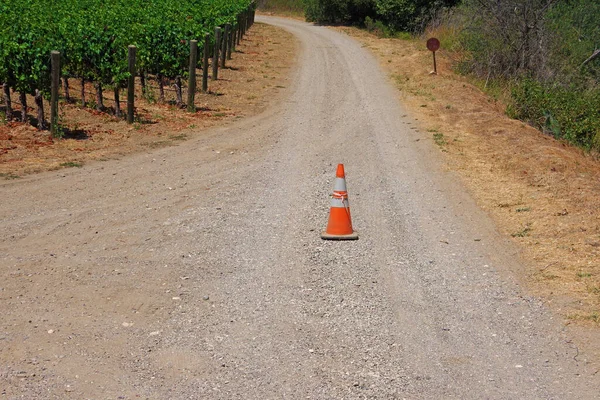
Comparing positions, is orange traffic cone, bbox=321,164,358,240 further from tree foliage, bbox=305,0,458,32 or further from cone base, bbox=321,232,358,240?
tree foliage, bbox=305,0,458,32

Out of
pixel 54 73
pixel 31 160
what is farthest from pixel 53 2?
pixel 31 160

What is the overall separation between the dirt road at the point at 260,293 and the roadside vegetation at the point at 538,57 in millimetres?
7459

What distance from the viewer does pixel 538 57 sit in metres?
27.2

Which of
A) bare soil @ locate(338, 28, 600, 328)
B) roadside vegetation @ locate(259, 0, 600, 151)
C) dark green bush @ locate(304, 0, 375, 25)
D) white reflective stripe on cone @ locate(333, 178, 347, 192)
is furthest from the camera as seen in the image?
dark green bush @ locate(304, 0, 375, 25)

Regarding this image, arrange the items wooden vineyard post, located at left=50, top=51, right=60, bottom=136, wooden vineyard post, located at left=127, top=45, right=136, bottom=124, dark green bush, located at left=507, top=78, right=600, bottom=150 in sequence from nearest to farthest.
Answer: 1. wooden vineyard post, located at left=50, top=51, right=60, bottom=136
2. wooden vineyard post, located at left=127, top=45, right=136, bottom=124
3. dark green bush, located at left=507, top=78, right=600, bottom=150

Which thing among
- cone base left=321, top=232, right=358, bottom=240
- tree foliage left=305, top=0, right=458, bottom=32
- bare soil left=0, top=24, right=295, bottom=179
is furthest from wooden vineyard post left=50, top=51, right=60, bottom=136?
tree foliage left=305, top=0, right=458, bottom=32

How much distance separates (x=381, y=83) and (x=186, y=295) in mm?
18373

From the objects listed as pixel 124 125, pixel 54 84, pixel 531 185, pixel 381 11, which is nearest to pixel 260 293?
pixel 531 185

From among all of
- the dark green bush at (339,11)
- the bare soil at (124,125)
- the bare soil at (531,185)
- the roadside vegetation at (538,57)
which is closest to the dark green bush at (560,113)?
the roadside vegetation at (538,57)

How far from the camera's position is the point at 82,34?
17.8 metres

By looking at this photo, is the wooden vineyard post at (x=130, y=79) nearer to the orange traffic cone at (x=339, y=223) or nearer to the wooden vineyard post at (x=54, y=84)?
the wooden vineyard post at (x=54, y=84)

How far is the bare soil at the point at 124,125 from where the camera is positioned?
1388 cm

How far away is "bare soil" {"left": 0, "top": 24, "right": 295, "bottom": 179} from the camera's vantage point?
13.9 metres

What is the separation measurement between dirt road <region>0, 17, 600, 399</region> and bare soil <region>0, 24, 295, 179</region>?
962 mm
